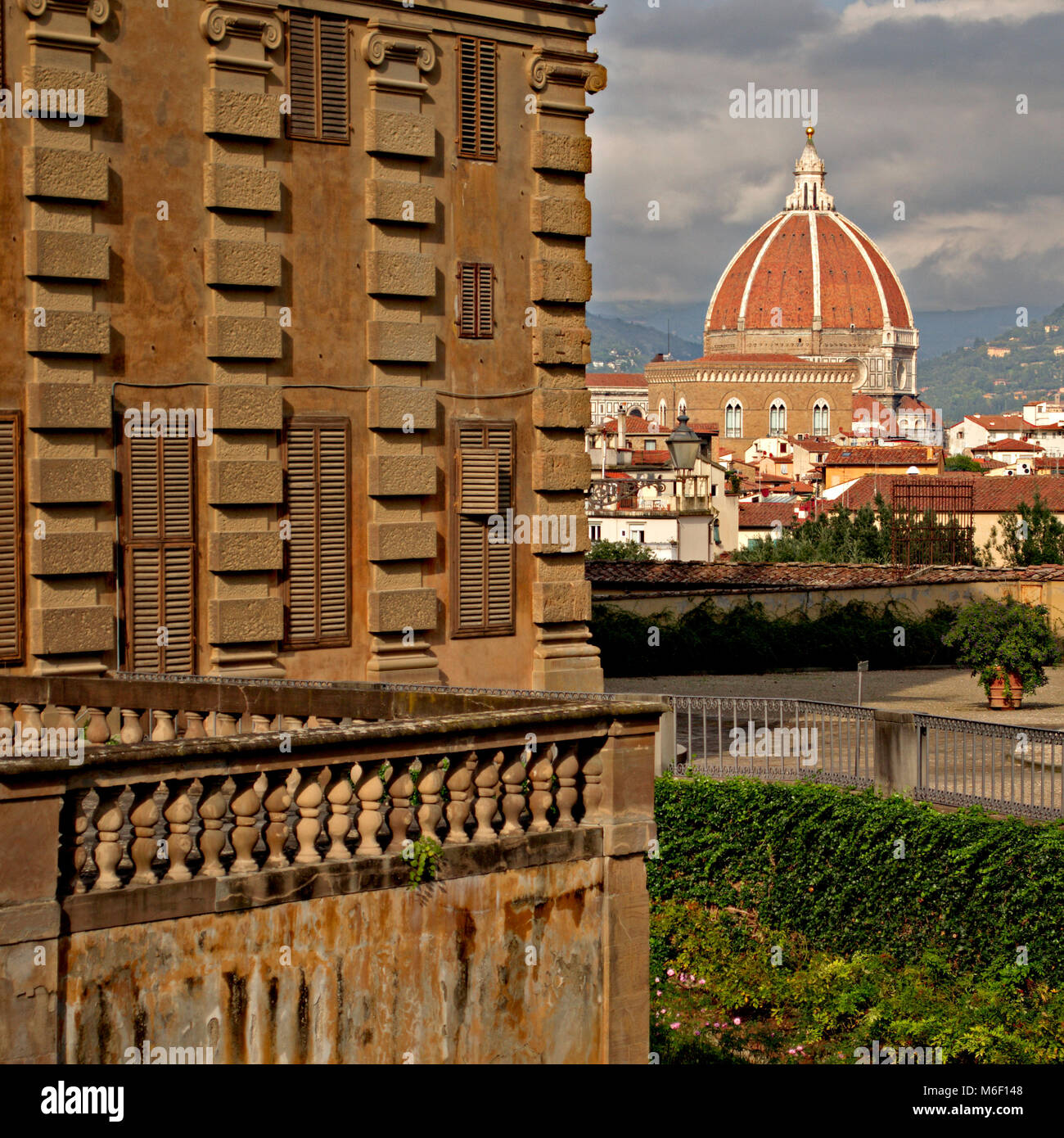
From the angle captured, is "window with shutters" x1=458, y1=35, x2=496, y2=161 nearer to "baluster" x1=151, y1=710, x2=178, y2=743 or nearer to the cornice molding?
the cornice molding

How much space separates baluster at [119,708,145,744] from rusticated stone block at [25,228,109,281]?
5.62m

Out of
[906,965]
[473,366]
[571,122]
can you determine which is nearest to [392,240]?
[473,366]

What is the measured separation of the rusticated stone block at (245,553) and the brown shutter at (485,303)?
3222 millimetres

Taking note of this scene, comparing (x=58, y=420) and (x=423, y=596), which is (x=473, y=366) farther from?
(x=58, y=420)

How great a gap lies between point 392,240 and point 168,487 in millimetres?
3449

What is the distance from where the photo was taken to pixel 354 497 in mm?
17047

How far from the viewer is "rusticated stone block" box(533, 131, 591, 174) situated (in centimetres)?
1803

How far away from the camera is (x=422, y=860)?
7.04 meters

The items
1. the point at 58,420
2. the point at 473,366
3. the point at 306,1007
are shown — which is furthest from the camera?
the point at 473,366

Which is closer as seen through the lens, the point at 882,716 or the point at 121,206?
the point at 121,206

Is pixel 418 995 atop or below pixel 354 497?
below

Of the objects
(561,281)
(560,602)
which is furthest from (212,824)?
(561,281)

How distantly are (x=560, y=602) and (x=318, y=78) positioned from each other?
6037 mm

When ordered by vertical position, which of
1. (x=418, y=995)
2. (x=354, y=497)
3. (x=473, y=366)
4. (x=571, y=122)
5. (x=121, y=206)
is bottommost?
(x=418, y=995)
